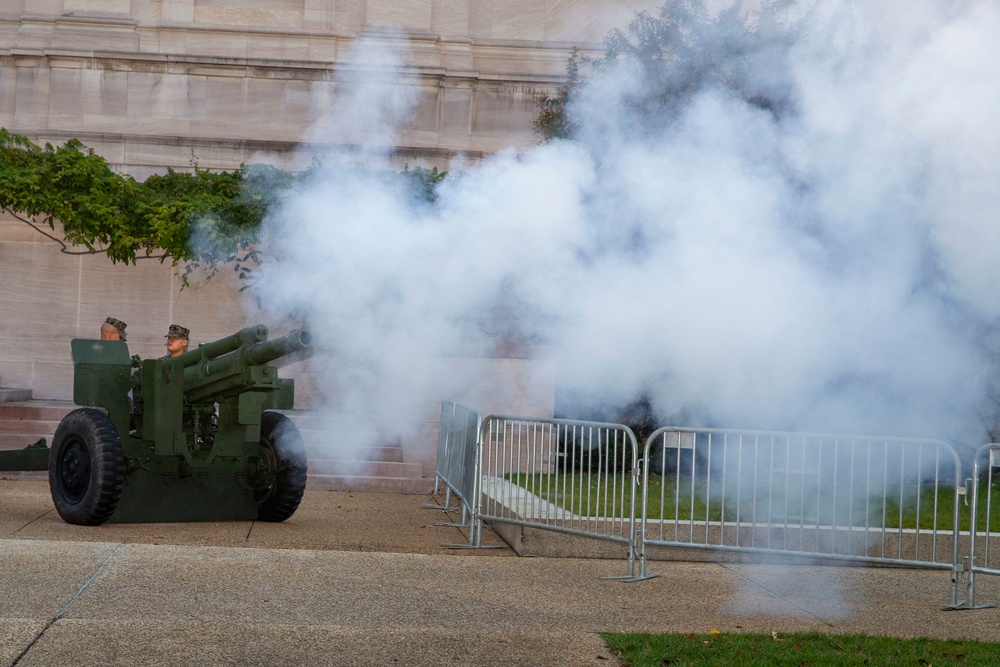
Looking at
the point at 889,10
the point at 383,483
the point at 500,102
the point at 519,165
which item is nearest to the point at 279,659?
the point at 519,165

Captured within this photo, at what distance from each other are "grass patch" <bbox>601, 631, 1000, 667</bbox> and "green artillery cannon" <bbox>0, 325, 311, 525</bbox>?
421cm

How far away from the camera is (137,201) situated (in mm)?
15859

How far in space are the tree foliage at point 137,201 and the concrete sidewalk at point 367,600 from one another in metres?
6.04

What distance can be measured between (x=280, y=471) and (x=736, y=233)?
13.9ft

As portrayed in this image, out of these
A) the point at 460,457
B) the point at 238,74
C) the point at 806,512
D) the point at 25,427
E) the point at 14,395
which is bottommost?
the point at 806,512

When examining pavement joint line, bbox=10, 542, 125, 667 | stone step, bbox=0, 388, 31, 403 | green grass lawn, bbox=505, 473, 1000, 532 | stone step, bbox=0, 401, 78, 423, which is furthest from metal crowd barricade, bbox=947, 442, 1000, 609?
stone step, bbox=0, 388, 31, 403

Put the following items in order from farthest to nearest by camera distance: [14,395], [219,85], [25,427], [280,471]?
[219,85]
[14,395]
[25,427]
[280,471]

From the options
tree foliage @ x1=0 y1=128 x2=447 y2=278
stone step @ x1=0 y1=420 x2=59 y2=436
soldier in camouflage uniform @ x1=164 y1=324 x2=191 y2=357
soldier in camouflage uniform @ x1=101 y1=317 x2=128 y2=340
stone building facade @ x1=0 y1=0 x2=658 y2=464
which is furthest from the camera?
stone building facade @ x1=0 y1=0 x2=658 y2=464

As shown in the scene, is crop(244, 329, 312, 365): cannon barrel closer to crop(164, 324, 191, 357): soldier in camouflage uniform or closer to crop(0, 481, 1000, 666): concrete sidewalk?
crop(164, 324, 191, 357): soldier in camouflage uniform

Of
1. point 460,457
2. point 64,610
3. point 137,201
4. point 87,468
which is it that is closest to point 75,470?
point 87,468

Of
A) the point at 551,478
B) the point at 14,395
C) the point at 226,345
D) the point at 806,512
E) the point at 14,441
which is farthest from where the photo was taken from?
the point at 14,395

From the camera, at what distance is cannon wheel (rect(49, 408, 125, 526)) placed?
30.2 feet

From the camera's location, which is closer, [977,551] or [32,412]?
[977,551]

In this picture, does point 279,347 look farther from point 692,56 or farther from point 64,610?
point 692,56
